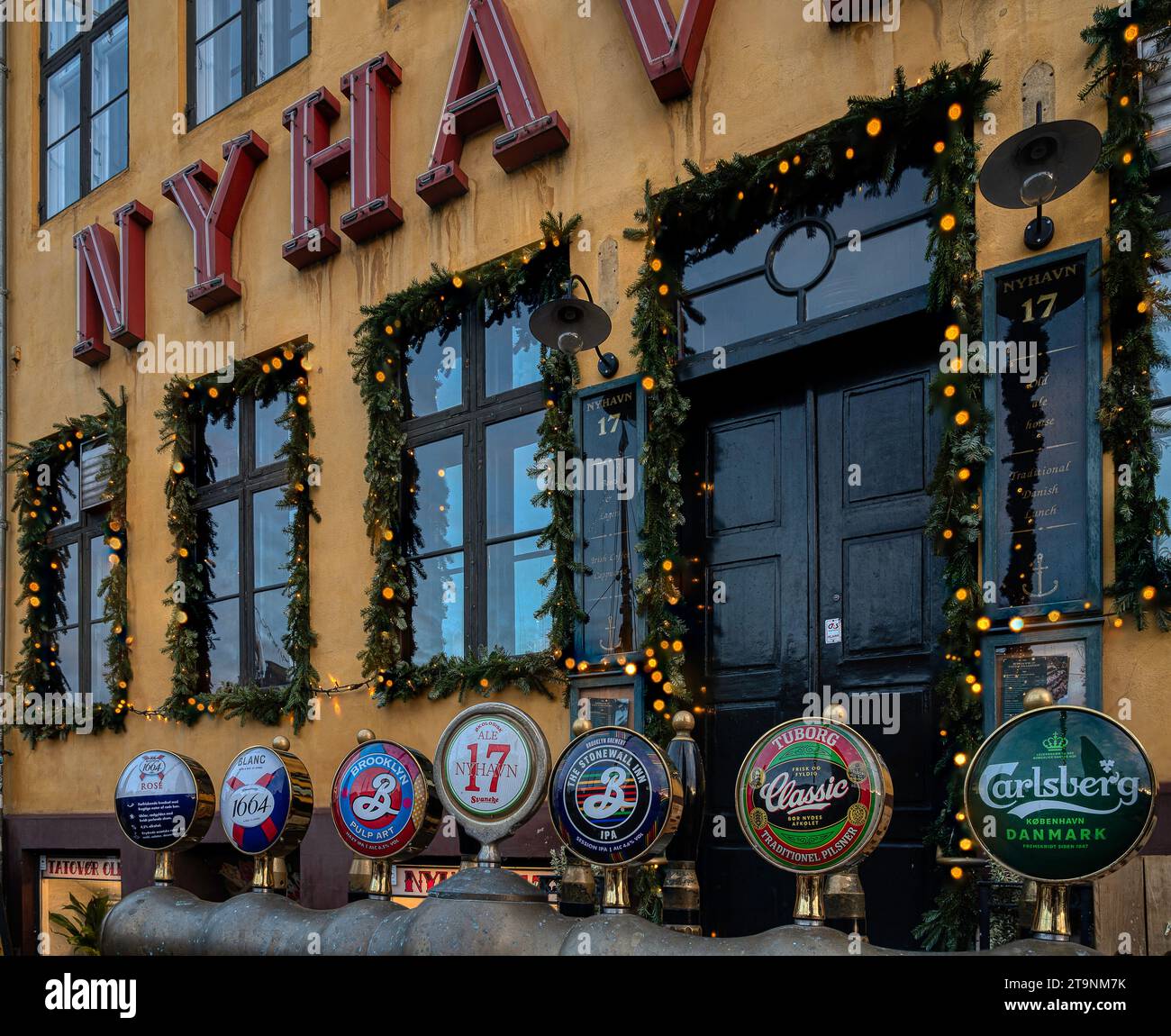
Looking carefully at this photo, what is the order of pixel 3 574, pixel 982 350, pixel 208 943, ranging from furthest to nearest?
pixel 3 574 → pixel 208 943 → pixel 982 350

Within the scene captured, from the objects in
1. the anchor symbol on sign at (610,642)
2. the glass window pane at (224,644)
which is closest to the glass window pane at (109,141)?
the glass window pane at (224,644)

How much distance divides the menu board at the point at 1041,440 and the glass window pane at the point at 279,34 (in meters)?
6.16

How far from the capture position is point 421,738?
7000 mm

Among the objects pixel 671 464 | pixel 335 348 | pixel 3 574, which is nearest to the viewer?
pixel 671 464

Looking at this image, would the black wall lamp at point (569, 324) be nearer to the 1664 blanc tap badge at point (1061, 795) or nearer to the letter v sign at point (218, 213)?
the 1664 blanc tap badge at point (1061, 795)

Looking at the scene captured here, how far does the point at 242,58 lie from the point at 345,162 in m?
2.02

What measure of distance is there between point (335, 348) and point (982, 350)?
476cm

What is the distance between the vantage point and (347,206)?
807cm

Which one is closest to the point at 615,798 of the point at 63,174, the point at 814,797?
the point at 814,797

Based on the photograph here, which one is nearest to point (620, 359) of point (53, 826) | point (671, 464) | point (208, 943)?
point (671, 464)

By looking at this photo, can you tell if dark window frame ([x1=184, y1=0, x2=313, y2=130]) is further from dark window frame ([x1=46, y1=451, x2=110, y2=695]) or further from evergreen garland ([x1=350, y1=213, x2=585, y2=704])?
dark window frame ([x1=46, y1=451, x2=110, y2=695])

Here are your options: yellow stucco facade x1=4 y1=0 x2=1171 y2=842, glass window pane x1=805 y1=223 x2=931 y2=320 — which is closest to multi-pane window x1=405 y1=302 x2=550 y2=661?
yellow stucco facade x1=4 y1=0 x2=1171 y2=842

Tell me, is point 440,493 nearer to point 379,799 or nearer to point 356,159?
point 356,159

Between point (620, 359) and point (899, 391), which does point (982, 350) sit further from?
point (620, 359)
